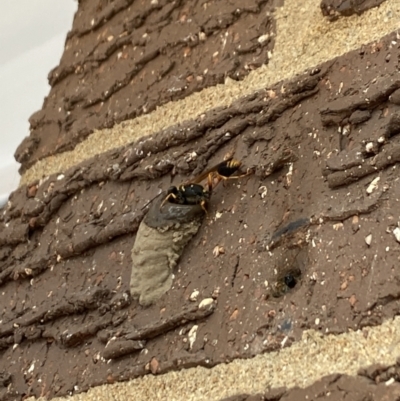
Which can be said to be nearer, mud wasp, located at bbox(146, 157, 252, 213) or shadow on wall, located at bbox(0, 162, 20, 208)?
mud wasp, located at bbox(146, 157, 252, 213)

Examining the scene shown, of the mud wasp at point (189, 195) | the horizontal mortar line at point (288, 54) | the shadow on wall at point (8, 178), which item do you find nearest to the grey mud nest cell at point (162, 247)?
the mud wasp at point (189, 195)

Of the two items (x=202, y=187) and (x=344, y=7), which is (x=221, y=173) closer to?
(x=202, y=187)

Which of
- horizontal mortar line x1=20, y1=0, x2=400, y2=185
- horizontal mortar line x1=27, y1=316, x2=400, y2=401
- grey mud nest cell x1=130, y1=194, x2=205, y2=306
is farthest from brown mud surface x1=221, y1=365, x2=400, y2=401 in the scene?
horizontal mortar line x1=20, y1=0, x2=400, y2=185

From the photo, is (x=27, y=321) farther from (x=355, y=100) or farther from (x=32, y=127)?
(x=355, y=100)

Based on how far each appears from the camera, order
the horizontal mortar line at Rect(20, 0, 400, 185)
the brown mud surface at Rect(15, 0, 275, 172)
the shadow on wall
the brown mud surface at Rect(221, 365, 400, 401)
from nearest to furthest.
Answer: the brown mud surface at Rect(221, 365, 400, 401) < the horizontal mortar line at Rect(20, 0, 400, 185) < the brown mud surface at Rect(15, 0, 275, 172) < the shadow on wall

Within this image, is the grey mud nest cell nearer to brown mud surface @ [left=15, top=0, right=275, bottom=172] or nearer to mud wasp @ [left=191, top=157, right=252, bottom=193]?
mud wasp @ [left=191, top=157, right=252, bottom=193]

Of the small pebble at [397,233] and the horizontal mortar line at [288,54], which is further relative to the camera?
the horizontal mortar line at [288,54]

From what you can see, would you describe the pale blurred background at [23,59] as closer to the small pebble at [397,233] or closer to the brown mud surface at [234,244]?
the brown mud surface at [234,244]
